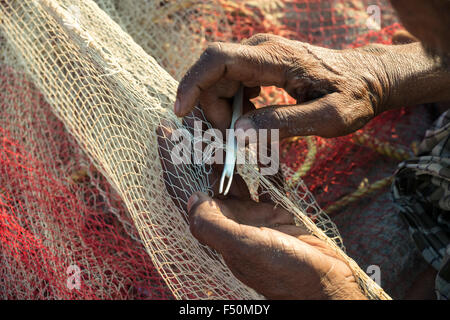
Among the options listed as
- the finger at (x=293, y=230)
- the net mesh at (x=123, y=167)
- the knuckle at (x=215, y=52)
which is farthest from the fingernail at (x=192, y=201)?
the knuckle at (x=215, y=52)

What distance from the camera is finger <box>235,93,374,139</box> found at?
150cm

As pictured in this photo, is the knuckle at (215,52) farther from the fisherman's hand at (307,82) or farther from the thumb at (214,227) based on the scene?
the thumb at (214,227)

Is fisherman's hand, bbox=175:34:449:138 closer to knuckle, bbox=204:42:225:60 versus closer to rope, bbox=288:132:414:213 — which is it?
knuckle, bbox=204:42:225:60

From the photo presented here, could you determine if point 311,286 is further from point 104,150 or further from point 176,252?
point 104,150

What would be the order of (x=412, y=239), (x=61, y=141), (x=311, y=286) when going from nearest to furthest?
(x=311, y=286)
(x=412, y=239)
(x=61, y=141)

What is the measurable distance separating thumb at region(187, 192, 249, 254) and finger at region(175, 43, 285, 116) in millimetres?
336

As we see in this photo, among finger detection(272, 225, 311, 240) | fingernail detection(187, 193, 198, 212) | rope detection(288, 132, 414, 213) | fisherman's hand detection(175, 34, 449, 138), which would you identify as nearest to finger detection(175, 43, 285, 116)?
fisherman's hand detection(175, 34, 449, 138)

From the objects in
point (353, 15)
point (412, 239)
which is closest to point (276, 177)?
point (412, 239)

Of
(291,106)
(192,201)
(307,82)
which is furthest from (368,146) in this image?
(192,201)

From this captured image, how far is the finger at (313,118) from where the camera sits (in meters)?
1.50

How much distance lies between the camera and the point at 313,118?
61.7 inches

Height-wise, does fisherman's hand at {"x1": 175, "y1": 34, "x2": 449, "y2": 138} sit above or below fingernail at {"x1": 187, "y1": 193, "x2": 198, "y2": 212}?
above

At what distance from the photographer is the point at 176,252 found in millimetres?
1640
